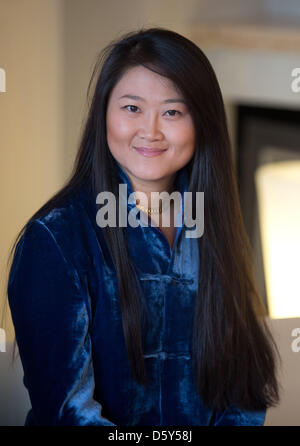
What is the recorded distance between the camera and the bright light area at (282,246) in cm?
130

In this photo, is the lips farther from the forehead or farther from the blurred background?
the blurred background

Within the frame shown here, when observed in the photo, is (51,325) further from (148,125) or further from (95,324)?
(148,125)

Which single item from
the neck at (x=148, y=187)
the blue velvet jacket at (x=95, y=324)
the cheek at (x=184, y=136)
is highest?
the cheek at (x=184, y=136)

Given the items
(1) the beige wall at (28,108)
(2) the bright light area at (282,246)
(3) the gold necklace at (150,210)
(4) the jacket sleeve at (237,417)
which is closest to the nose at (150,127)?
(3) the gold necklace at (150,210)

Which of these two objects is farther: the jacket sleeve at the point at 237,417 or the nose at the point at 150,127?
the jacket sleeve at the point at 237,417

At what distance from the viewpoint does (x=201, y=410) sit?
91cm

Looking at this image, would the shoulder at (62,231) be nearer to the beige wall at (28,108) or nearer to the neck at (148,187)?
the neck at (148,187)

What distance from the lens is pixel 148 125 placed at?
0.79 metres

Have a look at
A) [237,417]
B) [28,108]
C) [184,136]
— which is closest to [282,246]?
[237,417]

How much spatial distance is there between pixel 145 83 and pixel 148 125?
45 mm

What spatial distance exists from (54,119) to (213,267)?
154 cm
